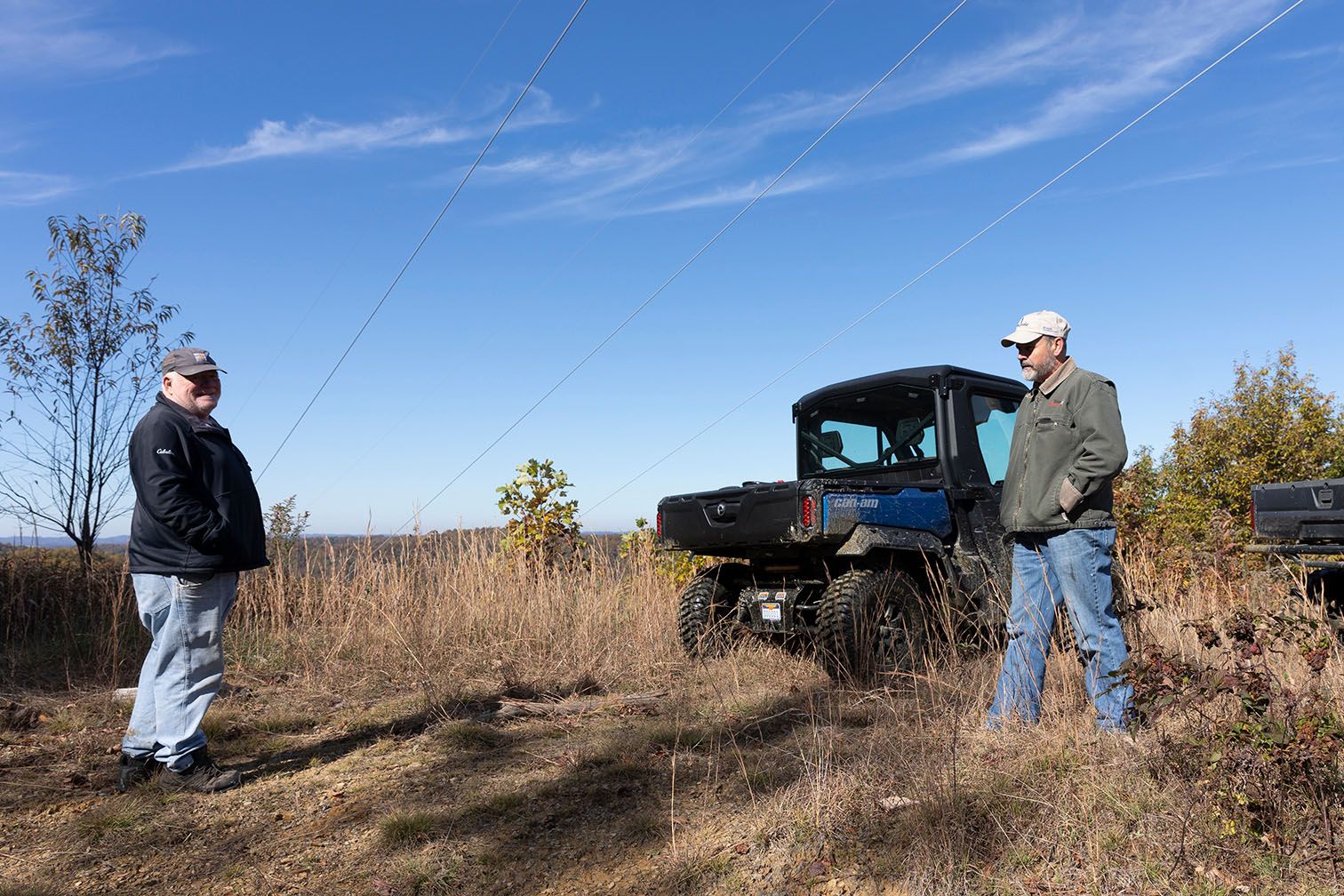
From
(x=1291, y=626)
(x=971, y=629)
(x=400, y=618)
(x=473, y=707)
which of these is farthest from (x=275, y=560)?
(x=1291, y=626)

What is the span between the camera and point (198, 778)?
4.16 m

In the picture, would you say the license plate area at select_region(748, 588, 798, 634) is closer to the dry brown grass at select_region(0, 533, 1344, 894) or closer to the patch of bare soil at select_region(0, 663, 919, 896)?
the dry brown grass at select_region(0, 533, 1344, 894)

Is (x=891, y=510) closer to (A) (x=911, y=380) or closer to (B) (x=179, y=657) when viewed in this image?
(A) (x=911, y=380)

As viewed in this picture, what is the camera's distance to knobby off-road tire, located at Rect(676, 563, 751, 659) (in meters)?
6.45

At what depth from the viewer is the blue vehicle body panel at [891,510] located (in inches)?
220

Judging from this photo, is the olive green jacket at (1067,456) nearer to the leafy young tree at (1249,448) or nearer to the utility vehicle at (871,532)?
the utility vehicle at (871,532)

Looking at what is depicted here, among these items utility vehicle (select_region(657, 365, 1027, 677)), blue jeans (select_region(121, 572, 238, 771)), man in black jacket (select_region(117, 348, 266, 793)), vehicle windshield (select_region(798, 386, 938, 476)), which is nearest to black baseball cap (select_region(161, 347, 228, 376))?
man in black jacket (select_region(117, 348, 266, 793))

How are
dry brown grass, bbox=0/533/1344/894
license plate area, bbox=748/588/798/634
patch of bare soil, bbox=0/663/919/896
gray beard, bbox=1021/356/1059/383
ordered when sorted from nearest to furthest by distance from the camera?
dry brown grass, bbox=0/533/1344/894, patch of bare soil, bbox=0/663/919/896, gray beard, bbox=1021/356/1059/383, license plate area, bbox=748/588/798/634

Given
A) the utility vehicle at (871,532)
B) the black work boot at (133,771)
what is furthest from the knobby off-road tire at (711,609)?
the black work boot at (133,771)

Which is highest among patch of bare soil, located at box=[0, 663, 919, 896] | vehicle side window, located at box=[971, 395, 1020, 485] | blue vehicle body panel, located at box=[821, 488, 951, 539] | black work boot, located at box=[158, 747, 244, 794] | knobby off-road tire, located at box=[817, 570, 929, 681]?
vehicle side window, located at box=[971, 395, 1020, 485]

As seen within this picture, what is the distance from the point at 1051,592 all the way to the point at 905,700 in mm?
1047

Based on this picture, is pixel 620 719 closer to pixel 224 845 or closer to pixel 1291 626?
pixel 224 845

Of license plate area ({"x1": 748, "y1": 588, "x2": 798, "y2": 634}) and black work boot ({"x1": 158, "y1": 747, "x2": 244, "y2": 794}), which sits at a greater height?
license plate area ({"x1": 748, "y1": 588, "x2": 798, "y2": 634})

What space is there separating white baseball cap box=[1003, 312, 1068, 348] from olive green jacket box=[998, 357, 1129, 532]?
16cm
